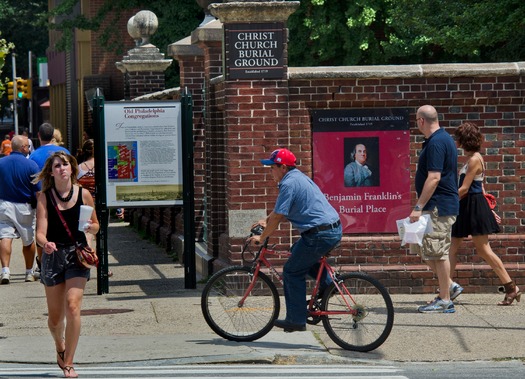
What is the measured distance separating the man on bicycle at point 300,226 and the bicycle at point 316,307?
0.44ft

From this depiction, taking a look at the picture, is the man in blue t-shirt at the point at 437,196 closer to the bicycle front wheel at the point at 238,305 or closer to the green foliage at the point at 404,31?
the bicycle front wheel at the point at 238,305

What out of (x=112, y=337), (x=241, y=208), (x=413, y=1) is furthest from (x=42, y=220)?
(x=413, y=1)

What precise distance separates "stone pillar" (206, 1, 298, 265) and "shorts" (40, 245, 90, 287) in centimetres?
403

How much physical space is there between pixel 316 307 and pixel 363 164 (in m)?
3.25

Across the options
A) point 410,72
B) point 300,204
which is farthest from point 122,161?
point 300,204

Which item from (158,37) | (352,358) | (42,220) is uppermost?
(158,37)

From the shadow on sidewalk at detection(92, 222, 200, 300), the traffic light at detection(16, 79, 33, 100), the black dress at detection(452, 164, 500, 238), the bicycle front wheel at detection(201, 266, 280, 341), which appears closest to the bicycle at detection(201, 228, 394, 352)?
the bicycle front wheel at detection(201, 266, 280, 341)

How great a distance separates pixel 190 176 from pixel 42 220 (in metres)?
4.79

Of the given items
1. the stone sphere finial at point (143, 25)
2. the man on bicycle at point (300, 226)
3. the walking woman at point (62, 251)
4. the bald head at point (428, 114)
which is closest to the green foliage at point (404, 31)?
the stone sphere finial at point (143, 25)

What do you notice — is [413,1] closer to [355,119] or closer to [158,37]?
[158,37]

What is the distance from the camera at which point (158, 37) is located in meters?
33.8

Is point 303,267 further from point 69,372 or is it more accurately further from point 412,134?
point 412,134

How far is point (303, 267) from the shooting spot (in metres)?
Result: 10.1

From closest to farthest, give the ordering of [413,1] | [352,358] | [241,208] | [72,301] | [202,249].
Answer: [72,301] < [352,358] < [241,208] < [202,249] < [413,1]
